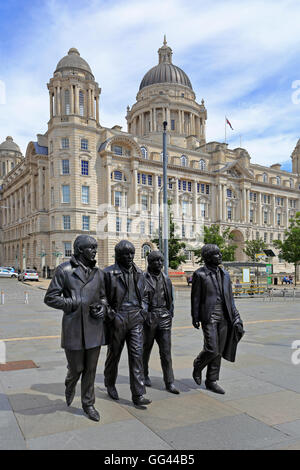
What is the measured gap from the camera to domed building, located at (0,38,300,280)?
51.6 metres

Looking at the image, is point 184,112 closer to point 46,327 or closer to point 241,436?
point 46,327

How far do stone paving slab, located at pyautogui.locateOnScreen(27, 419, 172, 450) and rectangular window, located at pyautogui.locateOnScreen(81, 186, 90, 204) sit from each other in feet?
160

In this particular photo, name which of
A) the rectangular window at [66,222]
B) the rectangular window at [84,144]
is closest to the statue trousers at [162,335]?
the rectangular window at [66,222]

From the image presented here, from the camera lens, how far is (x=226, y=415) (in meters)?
4.69

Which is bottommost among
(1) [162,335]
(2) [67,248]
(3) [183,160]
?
(1) [162,335]

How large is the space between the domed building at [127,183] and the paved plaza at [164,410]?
136ft

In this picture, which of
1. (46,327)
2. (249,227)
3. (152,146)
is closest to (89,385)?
(46,327)

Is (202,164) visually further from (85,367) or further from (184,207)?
(85,367)

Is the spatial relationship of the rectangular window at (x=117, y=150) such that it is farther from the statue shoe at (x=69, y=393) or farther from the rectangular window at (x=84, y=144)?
the statue shoe at (x=69, y=393)

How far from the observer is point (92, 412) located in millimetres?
4570

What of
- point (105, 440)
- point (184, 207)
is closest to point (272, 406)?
point (105, 440)

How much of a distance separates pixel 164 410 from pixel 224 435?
968 millimetres

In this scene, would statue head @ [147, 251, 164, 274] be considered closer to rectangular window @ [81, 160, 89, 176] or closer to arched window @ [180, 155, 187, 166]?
Result: rectangular window @ [81, 160, 89, 176]

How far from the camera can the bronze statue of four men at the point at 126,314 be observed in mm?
4562
